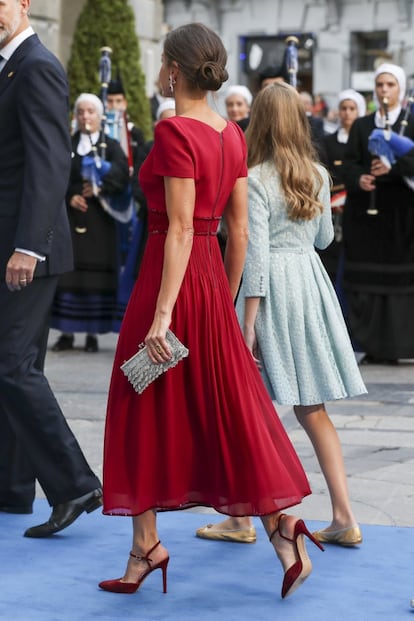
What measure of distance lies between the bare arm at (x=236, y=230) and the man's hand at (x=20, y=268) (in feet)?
2.26

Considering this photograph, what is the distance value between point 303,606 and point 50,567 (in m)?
0.91

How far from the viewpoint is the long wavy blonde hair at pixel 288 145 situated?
5.10 m

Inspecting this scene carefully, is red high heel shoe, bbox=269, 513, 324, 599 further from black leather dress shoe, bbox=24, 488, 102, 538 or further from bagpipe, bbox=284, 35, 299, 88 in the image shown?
bagpipe, bbox=284, 35, 299, 88

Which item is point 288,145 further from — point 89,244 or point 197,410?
point 89,244

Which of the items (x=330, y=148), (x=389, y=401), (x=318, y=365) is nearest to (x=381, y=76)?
(x=330, y=148)

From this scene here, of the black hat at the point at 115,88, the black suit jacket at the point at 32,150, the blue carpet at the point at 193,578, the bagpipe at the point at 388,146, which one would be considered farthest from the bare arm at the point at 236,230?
the black hat at the point at 115,88

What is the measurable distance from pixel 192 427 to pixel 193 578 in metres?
0.55

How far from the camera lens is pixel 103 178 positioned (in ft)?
36.6

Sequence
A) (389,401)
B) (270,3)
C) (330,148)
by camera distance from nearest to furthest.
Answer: (389,401)
(330,148)
(270,3)

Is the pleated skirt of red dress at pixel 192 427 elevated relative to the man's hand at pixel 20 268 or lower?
lower

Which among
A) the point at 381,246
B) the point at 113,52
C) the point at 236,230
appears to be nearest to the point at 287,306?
the point at 236,230

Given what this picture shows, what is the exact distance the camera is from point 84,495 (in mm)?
5328

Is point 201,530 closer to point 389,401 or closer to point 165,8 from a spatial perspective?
point 389,401

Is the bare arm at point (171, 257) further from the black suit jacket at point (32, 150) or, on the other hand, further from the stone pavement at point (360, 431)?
the stone pavement at point (360, 431)
